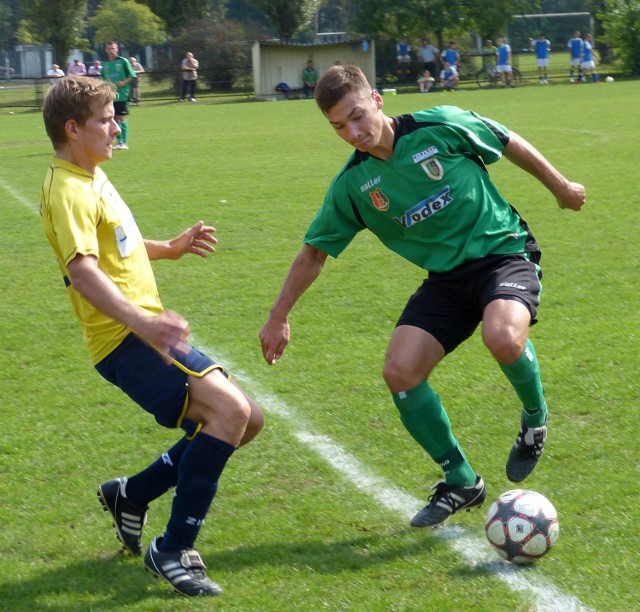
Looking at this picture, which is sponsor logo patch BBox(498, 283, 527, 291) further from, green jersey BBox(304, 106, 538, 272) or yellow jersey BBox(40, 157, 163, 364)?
yellow jersey BBox(40, 157, 163, 364)

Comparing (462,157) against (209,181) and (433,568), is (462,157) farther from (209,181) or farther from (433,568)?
(209,181)

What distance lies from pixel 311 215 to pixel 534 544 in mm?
7515

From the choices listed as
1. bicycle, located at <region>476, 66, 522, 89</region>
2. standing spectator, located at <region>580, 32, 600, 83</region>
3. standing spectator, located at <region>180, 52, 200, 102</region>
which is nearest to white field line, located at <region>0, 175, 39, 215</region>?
standing spectator, located at <region>180, 52, 200, 102</region>

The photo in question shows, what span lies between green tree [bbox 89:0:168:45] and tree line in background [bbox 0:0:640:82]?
51 millimetres

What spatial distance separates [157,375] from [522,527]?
1321 millimetres

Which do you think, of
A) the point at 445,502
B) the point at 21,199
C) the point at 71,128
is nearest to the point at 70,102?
the point at 71,128

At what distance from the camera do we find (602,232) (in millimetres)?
9328

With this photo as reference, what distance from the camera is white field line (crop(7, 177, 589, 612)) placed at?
3301 mm

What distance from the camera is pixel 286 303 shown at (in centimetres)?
414

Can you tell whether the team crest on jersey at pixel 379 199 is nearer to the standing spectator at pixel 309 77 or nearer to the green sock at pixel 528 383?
the green sock at pixel 528 383

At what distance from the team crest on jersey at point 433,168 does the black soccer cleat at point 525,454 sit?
1063 millimetres

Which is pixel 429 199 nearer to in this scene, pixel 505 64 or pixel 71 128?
pixel 71 128

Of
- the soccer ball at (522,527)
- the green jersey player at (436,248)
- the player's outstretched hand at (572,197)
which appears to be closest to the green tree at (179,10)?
the player's outstretched hand at (572,197)

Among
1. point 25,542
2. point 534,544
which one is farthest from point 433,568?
point 25,542
